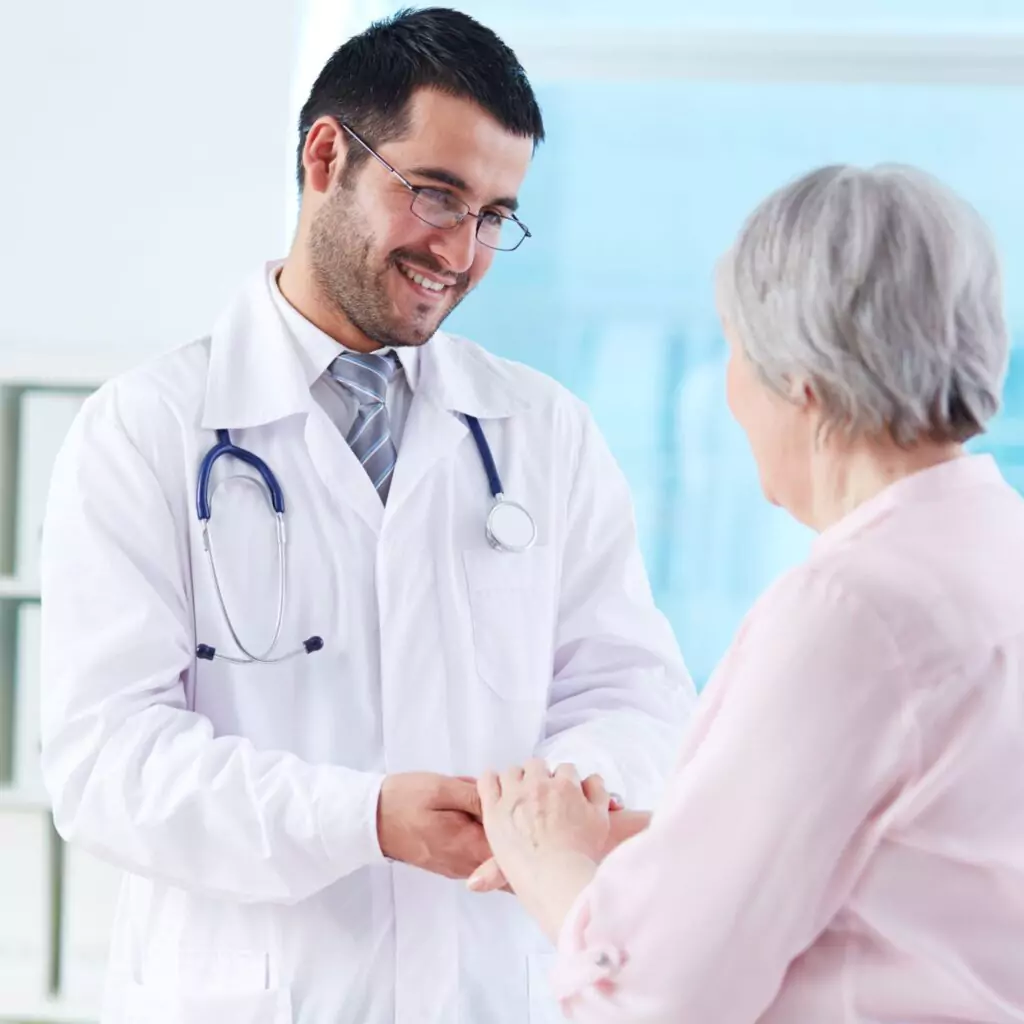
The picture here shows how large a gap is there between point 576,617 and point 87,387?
103 centimetres

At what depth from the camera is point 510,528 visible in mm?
1565

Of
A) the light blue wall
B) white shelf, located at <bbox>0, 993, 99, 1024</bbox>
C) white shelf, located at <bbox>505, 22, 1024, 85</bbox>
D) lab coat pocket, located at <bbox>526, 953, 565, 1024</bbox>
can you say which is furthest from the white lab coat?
white shelf, located at <bbox>505, 22, 1024, 85</bbox>

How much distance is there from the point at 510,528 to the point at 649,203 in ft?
4.57

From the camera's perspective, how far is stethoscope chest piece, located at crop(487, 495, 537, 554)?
5.10 feet

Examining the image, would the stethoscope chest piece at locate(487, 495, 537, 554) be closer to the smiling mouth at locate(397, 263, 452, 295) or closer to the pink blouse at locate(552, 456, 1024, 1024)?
the smiling mouth at locate(397, 263, 452, 295)

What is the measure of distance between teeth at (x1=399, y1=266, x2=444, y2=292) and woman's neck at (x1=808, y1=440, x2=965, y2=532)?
743 mm

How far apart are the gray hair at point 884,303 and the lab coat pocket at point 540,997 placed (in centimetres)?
78

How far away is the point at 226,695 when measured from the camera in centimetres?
143

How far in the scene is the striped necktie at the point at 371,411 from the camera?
1.57 metres

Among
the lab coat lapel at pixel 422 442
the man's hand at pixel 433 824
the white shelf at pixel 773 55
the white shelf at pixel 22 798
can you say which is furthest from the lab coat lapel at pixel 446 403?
the white shelf at pixel 773 55

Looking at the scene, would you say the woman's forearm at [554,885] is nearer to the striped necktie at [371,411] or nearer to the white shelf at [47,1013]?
the striped necktie at [371,411]

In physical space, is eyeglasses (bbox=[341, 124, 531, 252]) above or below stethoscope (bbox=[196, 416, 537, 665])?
above

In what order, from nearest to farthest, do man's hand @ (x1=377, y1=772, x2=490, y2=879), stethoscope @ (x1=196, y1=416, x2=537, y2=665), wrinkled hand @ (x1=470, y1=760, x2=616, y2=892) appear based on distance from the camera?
wrinkled hand @ (x1=470, y1=760, x2=616, y2=892)
man's hand @ (x1=377, y1=772, x2=490, y2=879)
stethoscope @ (x1=196, y1=416, x2=537, y2=665)

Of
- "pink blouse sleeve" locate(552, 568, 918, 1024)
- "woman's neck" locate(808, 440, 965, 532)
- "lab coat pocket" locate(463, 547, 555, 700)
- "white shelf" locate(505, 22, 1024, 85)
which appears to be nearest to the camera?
"pink blouse sleeve" locate(552, 568, 918, 1024)
